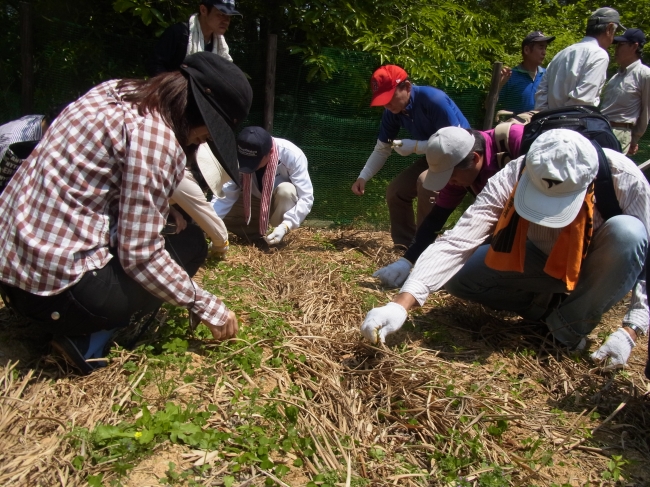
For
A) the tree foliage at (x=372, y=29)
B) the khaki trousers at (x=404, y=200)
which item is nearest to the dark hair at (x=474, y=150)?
the khaki trousers at (x=404, y=200)

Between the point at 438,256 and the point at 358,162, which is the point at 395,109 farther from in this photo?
the point at 438,256

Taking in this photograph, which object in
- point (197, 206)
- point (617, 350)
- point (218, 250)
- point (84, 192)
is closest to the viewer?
point (84, 192)

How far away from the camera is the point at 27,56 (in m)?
5.07

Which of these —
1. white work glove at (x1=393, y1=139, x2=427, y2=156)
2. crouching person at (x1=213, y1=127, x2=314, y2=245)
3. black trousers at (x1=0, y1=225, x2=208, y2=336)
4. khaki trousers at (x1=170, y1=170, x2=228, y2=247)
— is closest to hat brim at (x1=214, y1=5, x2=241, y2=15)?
crouching person at (x1=213, y1=127, x2=314, y2=245)

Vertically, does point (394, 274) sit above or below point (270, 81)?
Result: below

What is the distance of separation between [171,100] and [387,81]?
2514 millimetres

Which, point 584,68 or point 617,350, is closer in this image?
point 617,350

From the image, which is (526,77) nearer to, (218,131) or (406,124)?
(406,124)

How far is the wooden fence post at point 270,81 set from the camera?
5.49 meters

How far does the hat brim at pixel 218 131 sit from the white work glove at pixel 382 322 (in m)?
0.83

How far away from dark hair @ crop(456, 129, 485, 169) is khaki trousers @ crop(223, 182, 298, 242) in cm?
170

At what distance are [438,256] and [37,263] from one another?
1.68m

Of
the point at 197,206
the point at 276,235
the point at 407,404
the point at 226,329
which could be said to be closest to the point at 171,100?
the point at 226,329

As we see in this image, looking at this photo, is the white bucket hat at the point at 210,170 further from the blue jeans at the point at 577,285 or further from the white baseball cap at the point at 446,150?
the blue jeans at the point at 577,285
